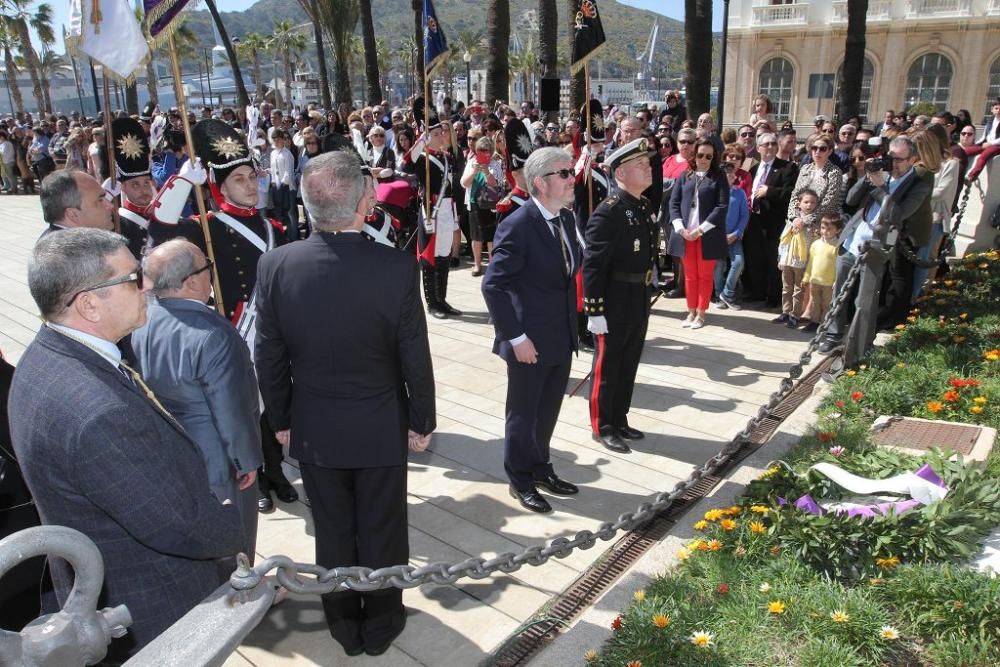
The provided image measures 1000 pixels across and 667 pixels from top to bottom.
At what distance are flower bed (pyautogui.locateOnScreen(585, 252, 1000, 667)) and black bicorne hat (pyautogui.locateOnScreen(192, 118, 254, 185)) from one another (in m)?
3.24

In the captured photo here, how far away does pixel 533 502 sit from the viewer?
457cm

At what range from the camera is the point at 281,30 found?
80.1 meters

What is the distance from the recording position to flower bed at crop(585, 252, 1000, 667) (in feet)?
10.1

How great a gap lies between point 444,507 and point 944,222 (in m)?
7.02

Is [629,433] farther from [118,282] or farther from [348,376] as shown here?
[118,282]

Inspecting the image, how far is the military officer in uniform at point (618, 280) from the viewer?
5.06m

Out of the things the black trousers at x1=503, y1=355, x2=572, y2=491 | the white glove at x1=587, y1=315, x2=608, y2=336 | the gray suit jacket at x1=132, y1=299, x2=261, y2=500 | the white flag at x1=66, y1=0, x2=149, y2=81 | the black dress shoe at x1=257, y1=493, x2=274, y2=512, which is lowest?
the black dress shoe at x1=257, y1=493, x2=274, y2=512

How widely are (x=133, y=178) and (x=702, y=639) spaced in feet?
16.1

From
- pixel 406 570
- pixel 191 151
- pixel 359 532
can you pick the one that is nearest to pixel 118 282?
pixel 406 570

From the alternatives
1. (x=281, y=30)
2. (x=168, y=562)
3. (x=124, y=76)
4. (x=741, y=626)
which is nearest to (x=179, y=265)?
(x=168, y=562)

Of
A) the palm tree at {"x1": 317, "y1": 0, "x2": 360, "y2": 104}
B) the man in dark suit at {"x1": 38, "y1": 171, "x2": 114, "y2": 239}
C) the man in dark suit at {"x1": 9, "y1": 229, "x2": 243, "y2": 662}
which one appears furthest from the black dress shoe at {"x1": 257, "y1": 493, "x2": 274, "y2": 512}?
the palm tree at {"x1": 317, "y1": 0, "x2": 360, "y2": 104}

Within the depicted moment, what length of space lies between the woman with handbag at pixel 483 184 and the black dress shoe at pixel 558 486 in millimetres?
5289

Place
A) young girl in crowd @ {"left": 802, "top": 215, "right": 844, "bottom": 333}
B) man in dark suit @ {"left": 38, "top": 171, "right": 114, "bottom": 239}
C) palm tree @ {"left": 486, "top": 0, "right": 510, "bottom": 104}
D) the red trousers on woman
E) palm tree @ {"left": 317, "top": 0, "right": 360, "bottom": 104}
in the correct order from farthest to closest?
palm tree @ {"left": 317, "top": 0, "right": 360, "bottom": 104}
palm tree @ {"left": 486, "top": 0, "right": 510, "bottom": 104}
the red trousers on woman
young girl in crowd @ {"left": 802, "top": 215, "right": 844, "bottom": 333}
man in dark suit @ {"left": 38, "top": 171, "right": 114, "bottom": 239}

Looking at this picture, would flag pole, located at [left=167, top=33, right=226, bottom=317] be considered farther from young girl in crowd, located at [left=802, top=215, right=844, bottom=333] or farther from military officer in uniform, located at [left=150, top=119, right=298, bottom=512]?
young girl in crowd, located at [left=802, top=215, right=844, bottom=333]
